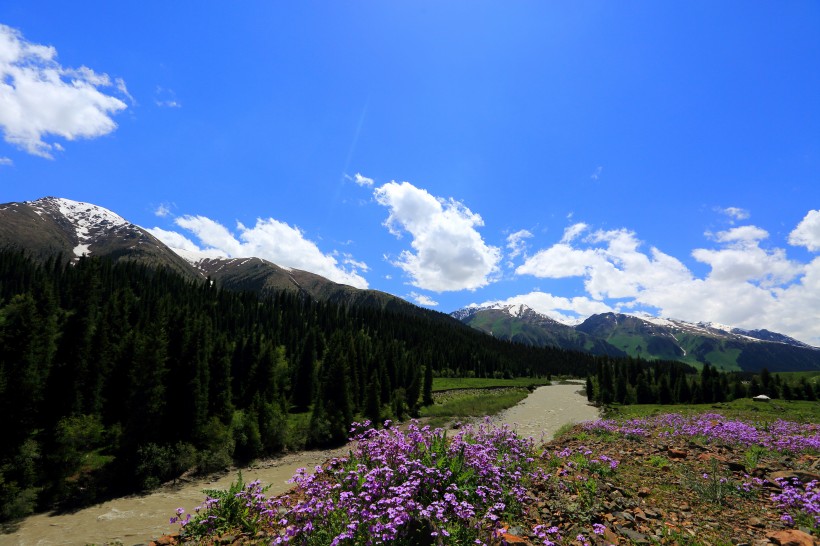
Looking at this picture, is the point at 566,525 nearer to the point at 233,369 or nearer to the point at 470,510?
the point at 470,510

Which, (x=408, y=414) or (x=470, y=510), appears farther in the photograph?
(x=408, y=414)

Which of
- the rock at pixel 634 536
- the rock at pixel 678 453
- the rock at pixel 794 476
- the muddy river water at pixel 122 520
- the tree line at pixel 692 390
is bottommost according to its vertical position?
the muddy river water at pixel 122 520

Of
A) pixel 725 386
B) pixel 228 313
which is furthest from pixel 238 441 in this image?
pixel 725 386

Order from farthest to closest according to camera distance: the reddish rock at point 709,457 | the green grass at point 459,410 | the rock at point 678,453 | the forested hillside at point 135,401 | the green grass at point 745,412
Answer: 1. the green grass at point 459,410
2. the green grass at point 745,412
3. the forested hillside at point 135,401
4. the rock at point 678,453
5. the reddish rock at point 709,457

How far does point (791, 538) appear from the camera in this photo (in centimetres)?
689

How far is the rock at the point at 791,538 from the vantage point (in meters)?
6.75

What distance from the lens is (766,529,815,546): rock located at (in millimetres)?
6754

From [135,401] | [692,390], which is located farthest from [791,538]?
[692,390]

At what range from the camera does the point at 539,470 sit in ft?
35.0

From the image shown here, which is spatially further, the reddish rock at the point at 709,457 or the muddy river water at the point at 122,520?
the muddy river water at the point at 122,520

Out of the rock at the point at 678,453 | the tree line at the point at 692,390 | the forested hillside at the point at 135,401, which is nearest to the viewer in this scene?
the rock at the point at 678,453

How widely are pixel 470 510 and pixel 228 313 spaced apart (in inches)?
5088

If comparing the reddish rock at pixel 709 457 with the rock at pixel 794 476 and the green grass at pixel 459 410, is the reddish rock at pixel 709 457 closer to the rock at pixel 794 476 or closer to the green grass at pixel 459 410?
the rock at pixel 794 476

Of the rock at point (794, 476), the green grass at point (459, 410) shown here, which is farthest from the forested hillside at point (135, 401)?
the rock at point (794, 476)
